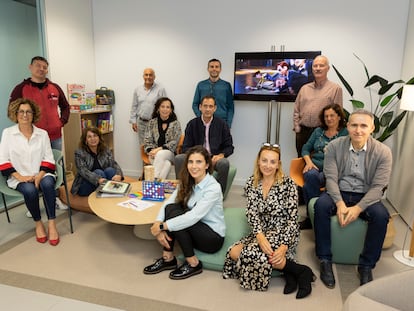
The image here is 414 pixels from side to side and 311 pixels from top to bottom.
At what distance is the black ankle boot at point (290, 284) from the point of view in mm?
2181

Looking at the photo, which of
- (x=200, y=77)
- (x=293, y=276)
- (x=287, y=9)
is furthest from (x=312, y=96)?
(x=293, y=276)

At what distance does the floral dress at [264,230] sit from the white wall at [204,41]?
2.30 m

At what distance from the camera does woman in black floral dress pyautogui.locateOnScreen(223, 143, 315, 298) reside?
2.16m

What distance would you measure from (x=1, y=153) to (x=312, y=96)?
3129 millimetres

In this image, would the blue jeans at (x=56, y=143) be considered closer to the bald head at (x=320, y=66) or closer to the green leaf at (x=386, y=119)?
the bald head at (x=320, y=66)

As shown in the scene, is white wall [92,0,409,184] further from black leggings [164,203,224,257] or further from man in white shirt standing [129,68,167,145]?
black leggings [164,203,224,257]

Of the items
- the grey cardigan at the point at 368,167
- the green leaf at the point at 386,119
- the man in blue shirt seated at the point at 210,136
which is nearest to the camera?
the grey cardigan at the point at 368,167

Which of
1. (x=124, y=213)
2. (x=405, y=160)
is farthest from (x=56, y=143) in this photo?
(x=405, y=160)

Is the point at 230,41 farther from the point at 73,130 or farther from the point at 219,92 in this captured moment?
the point at 73,130

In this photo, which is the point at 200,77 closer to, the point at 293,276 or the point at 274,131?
the point at 274,131

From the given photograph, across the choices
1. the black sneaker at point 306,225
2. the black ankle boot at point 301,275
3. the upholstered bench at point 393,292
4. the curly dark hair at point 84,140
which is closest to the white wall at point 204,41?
the curly dark hair at point 84,140

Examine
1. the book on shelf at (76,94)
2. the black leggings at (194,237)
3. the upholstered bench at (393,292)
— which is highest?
the book on shelf at (76,94)

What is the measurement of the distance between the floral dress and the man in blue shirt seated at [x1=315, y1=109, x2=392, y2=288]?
280 millimetres

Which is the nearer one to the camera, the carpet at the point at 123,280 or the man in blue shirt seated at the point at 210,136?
the carpet at the point at 123,280
